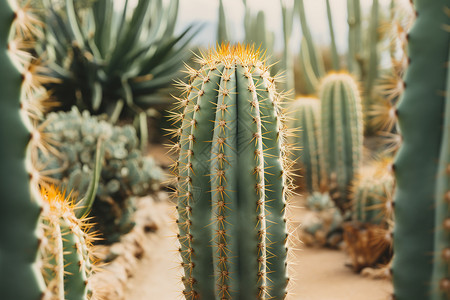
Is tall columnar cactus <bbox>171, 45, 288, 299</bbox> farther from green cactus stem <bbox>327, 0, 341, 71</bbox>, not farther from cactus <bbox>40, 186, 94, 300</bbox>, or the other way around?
green cactus stem <bbox>327, 0, 341, 71</bbox>

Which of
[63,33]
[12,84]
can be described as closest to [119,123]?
[63,33]

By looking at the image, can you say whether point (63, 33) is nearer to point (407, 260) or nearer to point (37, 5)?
point (37, 5)

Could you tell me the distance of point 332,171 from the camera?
4703mm

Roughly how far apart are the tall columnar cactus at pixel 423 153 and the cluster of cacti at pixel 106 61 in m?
4.36

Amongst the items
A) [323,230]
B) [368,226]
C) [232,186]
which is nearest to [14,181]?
[232,186]

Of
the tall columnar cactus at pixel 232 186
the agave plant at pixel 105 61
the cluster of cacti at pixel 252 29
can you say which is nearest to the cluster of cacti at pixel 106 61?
the agave plant at pixel 105 61

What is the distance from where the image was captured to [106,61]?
18.8ft

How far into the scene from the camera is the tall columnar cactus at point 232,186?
1.82m

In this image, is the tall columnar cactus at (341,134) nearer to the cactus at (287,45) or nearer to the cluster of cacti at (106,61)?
the cactus at (287,45)

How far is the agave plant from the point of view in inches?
221

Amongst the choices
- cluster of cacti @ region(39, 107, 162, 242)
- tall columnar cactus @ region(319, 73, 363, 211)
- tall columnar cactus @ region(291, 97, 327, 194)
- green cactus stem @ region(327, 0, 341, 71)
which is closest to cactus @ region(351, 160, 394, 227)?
tall columnar cactus @ region(319, 73, 363, 211)

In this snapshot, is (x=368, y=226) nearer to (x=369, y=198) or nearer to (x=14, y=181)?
(x=369, y=198)

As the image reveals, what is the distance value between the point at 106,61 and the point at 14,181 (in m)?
4.78

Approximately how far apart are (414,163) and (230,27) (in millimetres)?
6319
